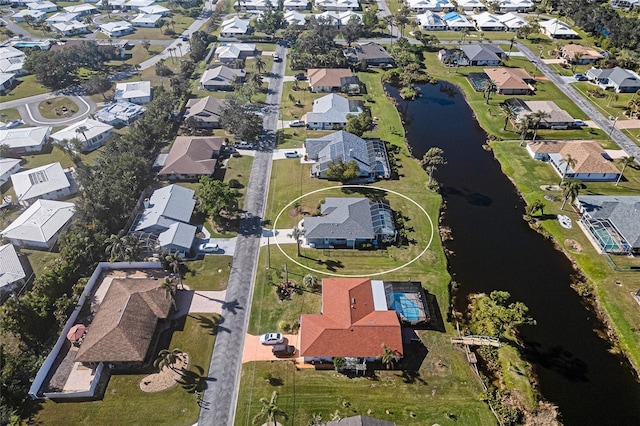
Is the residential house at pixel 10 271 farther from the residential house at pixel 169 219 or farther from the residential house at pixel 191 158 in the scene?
the residential house at pixel 191 158

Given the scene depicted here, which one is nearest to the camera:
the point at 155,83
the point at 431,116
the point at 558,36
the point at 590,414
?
the point at 590,414

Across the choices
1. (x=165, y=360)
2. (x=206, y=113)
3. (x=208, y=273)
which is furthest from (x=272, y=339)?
(x=206, y=113)

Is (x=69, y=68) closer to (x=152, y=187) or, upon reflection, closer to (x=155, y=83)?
(x=155, y=83)

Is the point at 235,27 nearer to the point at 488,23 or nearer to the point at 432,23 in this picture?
the point at 432,23

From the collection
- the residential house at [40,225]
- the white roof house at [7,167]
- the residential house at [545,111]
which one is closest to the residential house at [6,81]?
the white roof house at [7,167]

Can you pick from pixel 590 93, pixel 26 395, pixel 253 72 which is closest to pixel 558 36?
pixel 590 93
